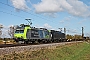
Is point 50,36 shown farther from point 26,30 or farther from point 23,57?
point 23,57

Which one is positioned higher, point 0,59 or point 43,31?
point 43,31

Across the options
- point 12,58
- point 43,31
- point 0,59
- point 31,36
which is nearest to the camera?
point 0,59

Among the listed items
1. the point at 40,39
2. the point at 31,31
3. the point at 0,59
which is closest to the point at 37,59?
the point at 0,59

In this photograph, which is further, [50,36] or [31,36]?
[50,36]

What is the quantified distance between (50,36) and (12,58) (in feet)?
135

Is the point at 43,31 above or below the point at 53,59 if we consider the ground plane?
above

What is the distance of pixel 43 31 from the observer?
49.9m

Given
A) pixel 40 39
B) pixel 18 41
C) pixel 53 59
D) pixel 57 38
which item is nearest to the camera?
pixel 53 59

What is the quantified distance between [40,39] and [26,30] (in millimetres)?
6712

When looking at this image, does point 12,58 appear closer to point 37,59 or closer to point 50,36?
point 37,59

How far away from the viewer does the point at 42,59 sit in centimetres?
1903

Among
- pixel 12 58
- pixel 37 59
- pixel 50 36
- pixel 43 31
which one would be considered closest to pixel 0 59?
pixel 12 58

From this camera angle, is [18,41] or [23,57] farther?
[18,41]

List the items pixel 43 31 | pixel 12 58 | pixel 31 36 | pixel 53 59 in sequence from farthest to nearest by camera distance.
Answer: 1. pixel 43 31
2. pixel 31 36
3. pixel 53 59
4. pixel 12 58
